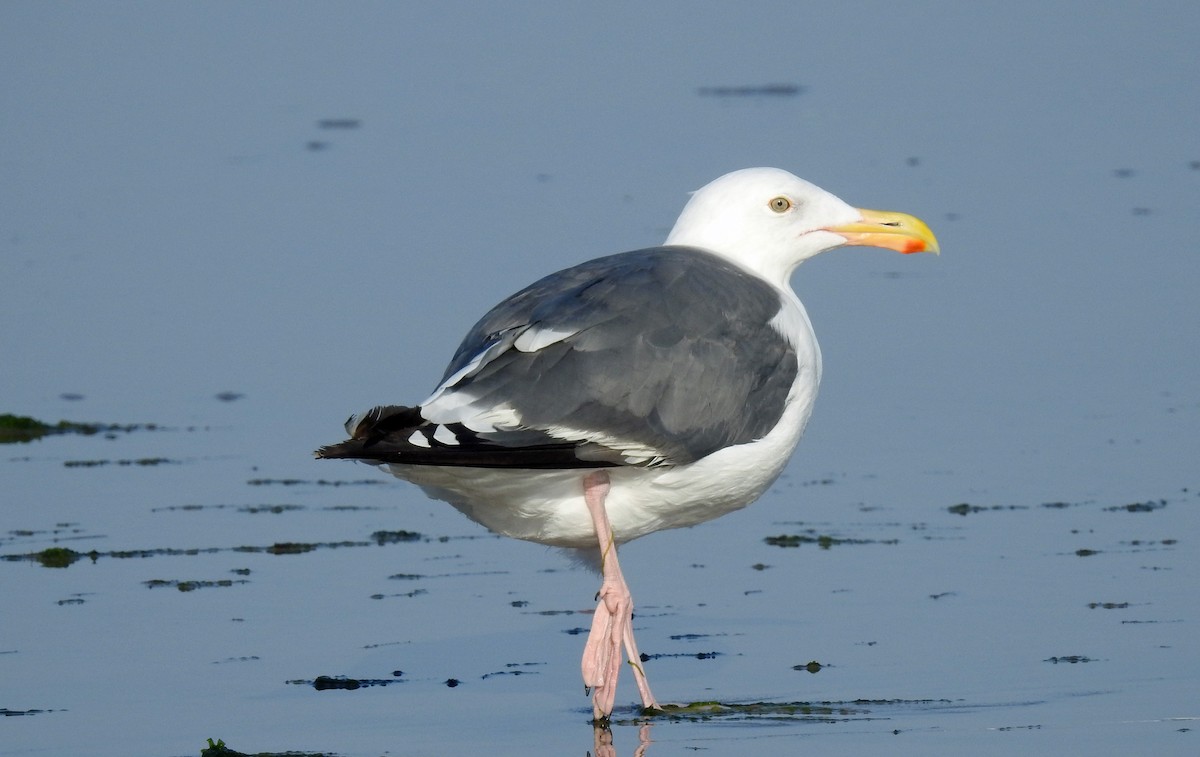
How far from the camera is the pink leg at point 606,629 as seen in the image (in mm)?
7156

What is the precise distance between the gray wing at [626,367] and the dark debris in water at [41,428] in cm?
438

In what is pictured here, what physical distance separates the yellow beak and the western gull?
568 millimetres

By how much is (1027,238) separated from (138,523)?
21.2 ft

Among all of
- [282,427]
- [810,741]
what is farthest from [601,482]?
[282,427]

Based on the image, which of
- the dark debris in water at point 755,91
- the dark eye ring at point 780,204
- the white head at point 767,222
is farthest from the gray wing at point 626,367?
the dark debris in water at point 755,91

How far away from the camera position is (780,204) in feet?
27.1

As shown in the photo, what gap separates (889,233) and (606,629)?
2096 millimetres

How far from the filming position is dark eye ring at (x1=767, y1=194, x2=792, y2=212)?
8.22m

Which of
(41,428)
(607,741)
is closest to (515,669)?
(607,741)

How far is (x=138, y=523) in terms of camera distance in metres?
9.66

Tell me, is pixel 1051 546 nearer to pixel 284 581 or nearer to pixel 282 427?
pixel 284 581

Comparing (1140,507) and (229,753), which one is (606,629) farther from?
(1140,507)

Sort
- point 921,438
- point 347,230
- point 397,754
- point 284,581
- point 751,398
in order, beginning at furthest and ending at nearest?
point 347,230
point 921,438
point 284,581
point 751,398
point 397,754

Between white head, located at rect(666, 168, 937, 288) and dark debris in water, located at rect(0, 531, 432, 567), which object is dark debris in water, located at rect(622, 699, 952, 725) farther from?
dark debris in water, located at rect(0, 531, 432, 567)
